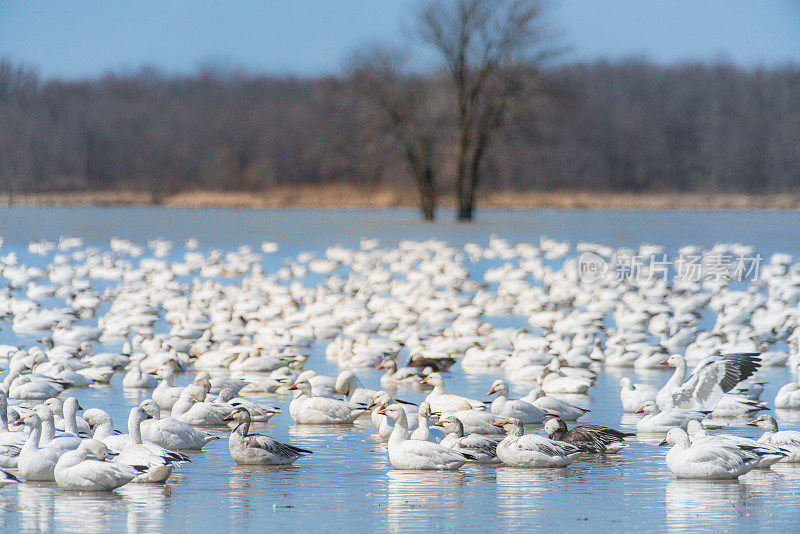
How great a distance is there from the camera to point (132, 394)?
11141 mm

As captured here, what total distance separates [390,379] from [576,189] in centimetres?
7467

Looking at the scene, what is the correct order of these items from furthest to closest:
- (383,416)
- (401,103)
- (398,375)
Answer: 1. (401,103)
2. (398,375)
3. (383,416)

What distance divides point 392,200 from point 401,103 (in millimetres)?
21735

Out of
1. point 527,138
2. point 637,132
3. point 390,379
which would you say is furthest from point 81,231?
point 637,132

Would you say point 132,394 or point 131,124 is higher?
point 131,124

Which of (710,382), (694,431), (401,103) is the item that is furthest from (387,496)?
(401,103)

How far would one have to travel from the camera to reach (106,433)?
8.14 meters

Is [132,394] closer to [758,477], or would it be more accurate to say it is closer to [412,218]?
[758,477]

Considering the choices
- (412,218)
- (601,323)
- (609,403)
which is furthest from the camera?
(412,218)

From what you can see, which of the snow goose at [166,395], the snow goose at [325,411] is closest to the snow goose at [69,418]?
the snow goose at [166,395]

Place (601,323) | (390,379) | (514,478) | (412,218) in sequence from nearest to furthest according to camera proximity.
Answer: (514,478)
(390,379)
(601,323)
(412,218)

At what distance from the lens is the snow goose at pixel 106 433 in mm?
7945

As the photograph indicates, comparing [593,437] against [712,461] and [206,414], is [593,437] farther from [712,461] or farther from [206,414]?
[206,414]

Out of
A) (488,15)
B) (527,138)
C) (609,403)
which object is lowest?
(609,403)
